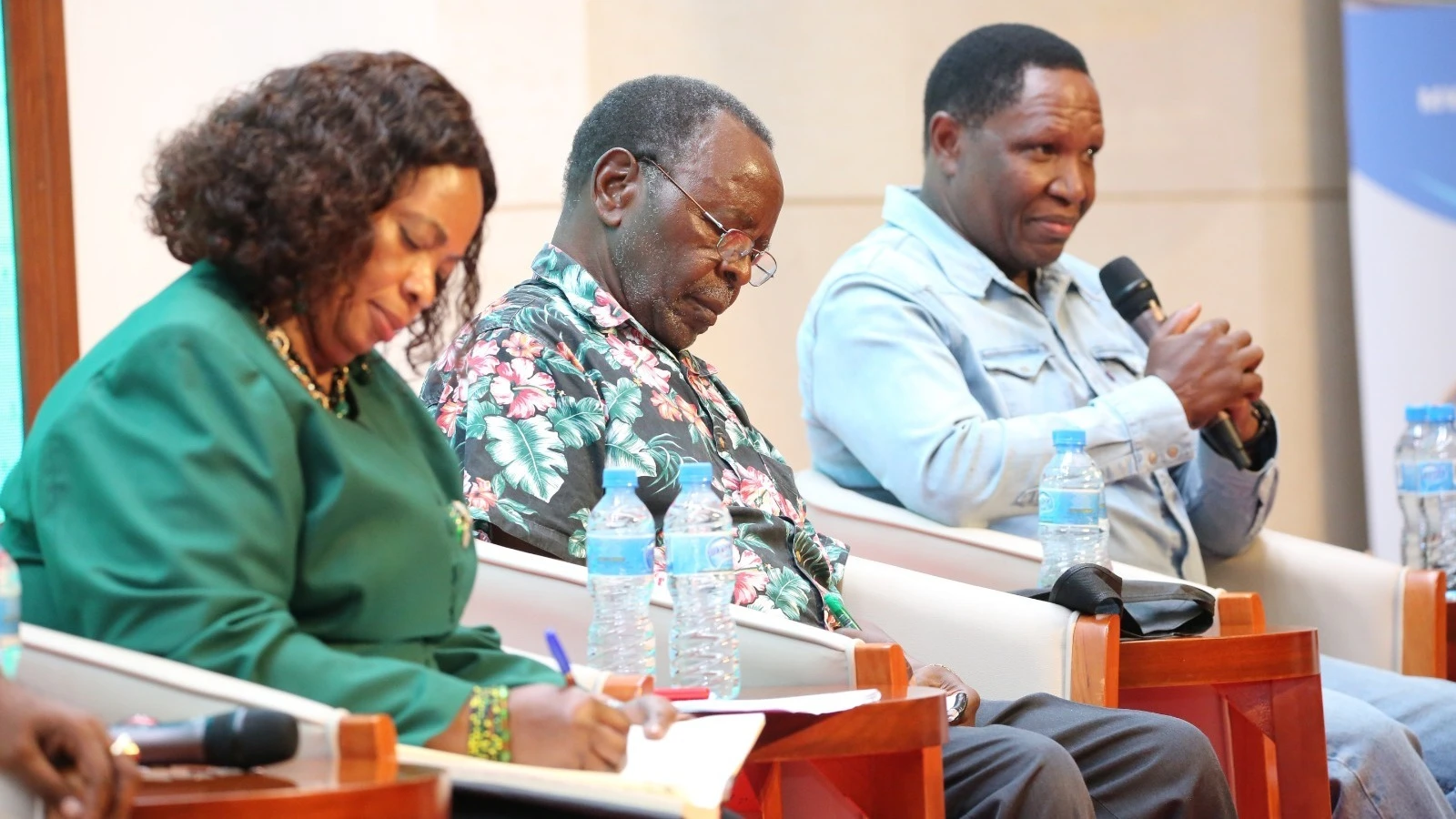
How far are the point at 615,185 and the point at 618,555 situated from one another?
724 millimetres

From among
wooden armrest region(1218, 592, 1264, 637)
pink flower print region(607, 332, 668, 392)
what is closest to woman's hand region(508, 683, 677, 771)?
pink flower print region(607, 332, 668, 392)

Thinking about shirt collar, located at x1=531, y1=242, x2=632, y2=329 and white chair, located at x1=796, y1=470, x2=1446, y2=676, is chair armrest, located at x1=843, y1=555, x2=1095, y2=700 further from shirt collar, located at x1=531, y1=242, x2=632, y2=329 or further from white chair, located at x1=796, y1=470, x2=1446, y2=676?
shirt collar, located at x1=531, y1=242, x2=632, y2=329

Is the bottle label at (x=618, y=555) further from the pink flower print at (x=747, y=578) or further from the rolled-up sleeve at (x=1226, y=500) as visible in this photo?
the rolled-up sleeve at (x=1226, y=500)

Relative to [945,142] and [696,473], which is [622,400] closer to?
[696,473]

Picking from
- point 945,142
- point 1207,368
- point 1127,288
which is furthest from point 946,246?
point 1207,368

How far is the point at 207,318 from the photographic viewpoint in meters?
1.54

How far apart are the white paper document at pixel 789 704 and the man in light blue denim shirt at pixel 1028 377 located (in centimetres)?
111

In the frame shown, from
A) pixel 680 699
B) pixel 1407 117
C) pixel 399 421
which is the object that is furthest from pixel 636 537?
pixel 1407 117

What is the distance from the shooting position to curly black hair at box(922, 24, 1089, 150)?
11.5 ft

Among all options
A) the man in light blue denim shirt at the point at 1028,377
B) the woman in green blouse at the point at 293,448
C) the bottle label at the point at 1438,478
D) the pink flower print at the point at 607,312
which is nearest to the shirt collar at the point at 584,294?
the pink flower print at the point at 607,312

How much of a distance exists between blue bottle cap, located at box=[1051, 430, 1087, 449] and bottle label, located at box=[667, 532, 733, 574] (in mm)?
953

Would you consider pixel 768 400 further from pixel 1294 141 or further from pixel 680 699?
pixel 680 699

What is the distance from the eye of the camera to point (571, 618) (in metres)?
2.17

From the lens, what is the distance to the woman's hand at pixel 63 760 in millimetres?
1238
